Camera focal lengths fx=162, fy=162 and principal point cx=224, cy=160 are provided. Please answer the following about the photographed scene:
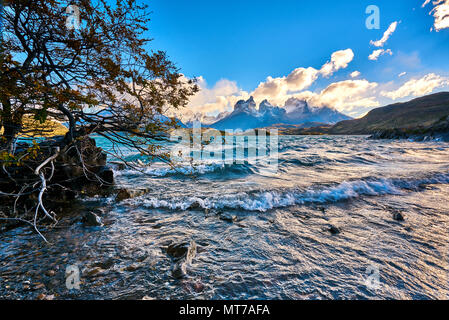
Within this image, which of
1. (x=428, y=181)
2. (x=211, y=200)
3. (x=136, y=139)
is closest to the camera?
(x=136, y=139)

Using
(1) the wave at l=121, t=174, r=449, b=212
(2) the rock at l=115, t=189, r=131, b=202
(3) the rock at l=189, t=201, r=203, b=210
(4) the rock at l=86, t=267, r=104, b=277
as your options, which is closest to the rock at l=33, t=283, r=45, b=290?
(4) the rock at l=86, t=267, r=104, b=277

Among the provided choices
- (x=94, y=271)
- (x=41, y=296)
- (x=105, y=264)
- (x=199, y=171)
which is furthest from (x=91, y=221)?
(x=199, y=171)

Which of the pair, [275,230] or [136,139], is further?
[136,139]

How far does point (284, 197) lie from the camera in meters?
7.82

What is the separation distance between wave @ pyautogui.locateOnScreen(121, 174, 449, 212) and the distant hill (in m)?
146

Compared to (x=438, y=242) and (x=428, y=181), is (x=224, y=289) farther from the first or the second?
(x=428, y=181)

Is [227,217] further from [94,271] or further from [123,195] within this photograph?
[123,195]

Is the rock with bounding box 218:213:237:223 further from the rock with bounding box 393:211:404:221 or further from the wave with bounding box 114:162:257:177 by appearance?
the wave with bounding box 114:162:257:177

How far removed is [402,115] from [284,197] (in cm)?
20977

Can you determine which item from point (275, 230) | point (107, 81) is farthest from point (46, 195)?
point (275, 230)

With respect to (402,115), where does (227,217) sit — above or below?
below
